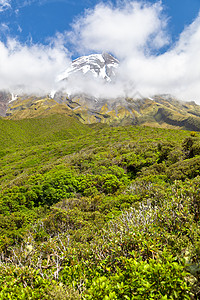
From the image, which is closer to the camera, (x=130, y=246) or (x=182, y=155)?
(x=130, y=246)

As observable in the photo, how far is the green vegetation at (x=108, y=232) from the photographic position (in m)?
3.81

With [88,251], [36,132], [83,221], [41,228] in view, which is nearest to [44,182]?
[41,228]

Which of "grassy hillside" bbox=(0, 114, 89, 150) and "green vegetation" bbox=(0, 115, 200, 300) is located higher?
"grassy hillside" bbox=(0, 114, 89, 150)

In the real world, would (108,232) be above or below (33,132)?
below

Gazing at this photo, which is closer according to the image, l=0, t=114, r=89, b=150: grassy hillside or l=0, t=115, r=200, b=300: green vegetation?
l=0, t=115, r=200, b=300: green vegetation

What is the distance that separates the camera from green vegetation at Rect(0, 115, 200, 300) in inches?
150

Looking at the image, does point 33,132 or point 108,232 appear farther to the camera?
point 33,132

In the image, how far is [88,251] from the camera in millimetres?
6434

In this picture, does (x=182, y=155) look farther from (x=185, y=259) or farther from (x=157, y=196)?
(x=185, y=259)

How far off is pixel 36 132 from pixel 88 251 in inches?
4645

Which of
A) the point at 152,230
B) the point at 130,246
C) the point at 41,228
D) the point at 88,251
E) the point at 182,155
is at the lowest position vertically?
the point at 41,228

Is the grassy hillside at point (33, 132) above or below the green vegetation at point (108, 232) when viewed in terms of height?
above

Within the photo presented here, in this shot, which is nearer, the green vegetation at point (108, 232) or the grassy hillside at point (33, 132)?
the green vegetation at point (108, 232)

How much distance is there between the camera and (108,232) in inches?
271
